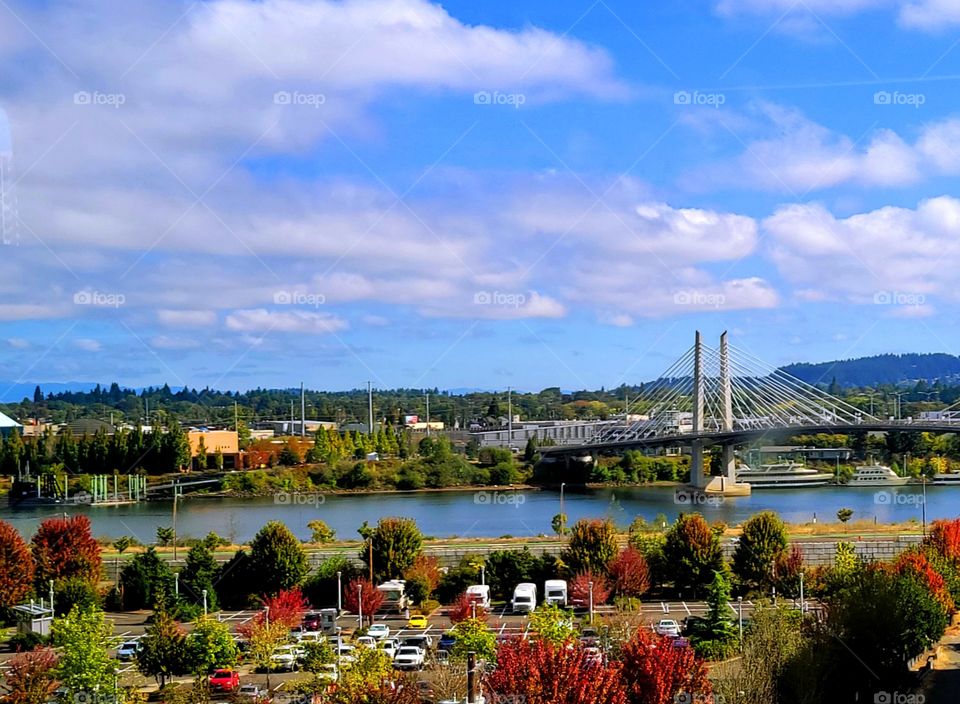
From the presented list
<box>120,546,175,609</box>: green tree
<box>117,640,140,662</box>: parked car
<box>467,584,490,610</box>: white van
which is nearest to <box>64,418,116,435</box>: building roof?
<box>120,546,175,609</box>: green tree

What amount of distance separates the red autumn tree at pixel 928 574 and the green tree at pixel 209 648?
11.2 feet

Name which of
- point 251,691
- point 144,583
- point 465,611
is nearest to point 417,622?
point 465,611

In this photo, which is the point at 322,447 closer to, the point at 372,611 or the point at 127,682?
the point at 372,611

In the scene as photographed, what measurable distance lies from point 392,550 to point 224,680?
8.76 ft

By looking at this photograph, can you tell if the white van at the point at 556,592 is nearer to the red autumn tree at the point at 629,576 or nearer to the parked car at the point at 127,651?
the red autumn tree at the point at 629,576

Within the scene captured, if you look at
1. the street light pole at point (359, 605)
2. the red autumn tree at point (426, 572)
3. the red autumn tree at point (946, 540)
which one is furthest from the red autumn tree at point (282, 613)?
the red autumn tree at point (946, 540)

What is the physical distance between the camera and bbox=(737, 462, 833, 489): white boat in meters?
19.6

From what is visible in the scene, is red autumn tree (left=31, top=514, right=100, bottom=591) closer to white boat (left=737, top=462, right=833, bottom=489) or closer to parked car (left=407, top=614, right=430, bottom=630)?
parked car (left=407, top=614, right=430, bottom=630)

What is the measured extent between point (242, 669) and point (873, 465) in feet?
56.9

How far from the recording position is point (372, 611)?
6672mm

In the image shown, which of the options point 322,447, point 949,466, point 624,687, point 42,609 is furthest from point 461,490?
point 624,687

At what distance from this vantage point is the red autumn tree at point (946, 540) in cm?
718

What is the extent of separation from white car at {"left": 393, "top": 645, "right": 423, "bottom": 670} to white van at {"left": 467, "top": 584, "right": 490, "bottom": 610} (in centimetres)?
119

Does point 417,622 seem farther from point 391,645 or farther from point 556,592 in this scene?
point 556,592
